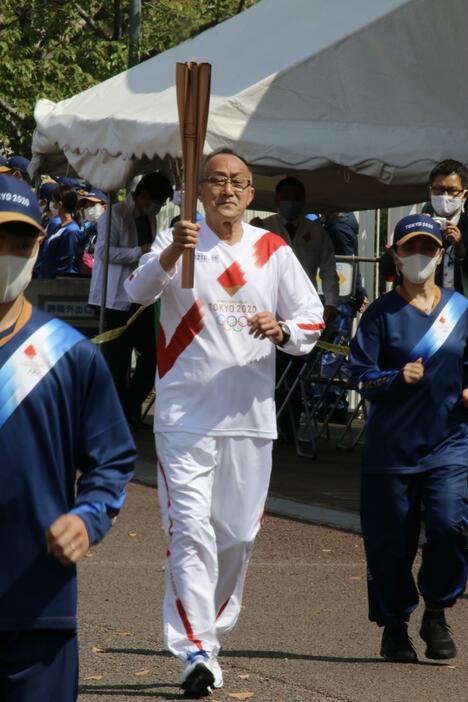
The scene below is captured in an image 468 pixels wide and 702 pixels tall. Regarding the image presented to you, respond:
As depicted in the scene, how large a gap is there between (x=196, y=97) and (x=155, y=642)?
240 centimetres

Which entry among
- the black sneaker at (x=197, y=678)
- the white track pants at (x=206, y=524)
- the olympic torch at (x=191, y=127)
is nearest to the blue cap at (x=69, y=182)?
the olympic torch at (x=191, y=127)

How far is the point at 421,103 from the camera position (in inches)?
472

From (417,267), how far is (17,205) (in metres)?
3.30

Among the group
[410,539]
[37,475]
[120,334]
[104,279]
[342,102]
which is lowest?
[410,539]

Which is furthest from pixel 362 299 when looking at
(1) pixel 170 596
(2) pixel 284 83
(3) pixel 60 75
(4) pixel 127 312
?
(1) pixel 170 596

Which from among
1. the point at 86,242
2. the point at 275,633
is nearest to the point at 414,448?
the point at 275,633

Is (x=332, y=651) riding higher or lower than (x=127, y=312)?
lower

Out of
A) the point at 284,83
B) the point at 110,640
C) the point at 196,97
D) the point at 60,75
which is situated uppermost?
the point at 60,75

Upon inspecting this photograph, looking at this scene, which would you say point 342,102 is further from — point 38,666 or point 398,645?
point 38,666

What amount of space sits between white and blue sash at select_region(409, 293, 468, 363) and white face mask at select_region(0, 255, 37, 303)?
3.23m

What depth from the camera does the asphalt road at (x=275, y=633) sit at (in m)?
6.43

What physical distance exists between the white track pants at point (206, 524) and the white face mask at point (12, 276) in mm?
2583

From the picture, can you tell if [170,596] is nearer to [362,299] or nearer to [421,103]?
[421,103]

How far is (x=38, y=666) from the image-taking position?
3850 millimetres
